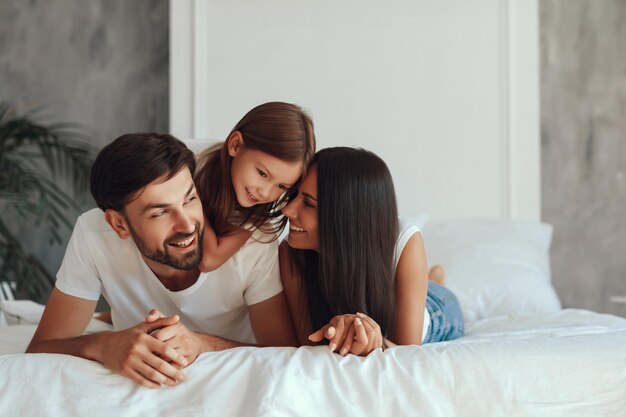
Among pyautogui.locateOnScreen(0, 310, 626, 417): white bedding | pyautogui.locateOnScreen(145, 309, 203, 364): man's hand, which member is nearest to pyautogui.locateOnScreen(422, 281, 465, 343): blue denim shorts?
pyautogui.locateOnScreen(0, 310, 626, 417): white bedding

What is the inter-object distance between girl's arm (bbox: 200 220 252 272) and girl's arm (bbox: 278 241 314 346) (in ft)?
0.56

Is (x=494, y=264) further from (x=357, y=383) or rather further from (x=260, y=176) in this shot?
(x=357, y=383)

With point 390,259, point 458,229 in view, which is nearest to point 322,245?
point 390,259

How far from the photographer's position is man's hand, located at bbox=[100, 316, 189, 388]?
128 cm

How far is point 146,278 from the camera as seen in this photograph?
1831mm

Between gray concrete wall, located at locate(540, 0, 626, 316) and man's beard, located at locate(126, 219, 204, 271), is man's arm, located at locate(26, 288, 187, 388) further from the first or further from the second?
gray concrete wall, located at locate(540, 0, 626, 316)

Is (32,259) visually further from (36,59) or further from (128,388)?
(128,388)

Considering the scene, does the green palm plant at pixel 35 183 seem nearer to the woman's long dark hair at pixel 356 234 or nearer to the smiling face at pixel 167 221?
the smiling face at pixel 167 221

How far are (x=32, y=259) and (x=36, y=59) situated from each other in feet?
3.30

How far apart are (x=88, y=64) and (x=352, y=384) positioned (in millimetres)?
2750

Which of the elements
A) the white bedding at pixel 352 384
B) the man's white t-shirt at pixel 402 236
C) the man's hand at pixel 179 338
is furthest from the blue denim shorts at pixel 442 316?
the man's hand at pixel 179 338

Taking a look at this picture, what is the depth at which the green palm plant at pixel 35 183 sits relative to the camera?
126 inches

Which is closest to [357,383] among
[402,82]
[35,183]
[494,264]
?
[494,264]

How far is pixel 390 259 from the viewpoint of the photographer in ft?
5.94
